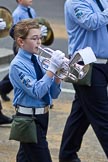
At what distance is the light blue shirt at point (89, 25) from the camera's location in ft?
14.1

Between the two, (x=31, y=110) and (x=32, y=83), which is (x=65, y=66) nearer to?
(x=32, y=83)

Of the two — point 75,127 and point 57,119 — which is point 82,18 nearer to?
point 75,127

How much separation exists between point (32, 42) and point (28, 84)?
0.99 feet

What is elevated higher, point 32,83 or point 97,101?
point 32,83

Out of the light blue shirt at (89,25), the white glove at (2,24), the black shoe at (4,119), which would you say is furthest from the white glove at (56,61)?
the black shoe at (4,119)

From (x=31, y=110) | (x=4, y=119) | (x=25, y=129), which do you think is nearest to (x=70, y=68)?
(x=31, y=110)

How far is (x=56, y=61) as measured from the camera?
11.8 feet

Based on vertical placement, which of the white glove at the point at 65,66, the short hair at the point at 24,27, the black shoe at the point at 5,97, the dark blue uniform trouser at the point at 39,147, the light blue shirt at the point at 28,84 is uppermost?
the short hair at the point at 24,27

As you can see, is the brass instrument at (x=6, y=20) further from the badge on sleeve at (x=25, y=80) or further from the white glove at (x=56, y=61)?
the white glove at (x=56, y=61)

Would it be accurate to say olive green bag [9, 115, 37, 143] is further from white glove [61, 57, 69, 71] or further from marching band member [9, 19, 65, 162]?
white glove [61, 57, 69, 71]

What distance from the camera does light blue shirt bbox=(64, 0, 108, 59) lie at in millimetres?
4309

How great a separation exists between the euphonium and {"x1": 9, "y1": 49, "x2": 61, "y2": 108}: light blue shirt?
0.28 ft

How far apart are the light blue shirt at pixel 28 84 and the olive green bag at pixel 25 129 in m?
0.11

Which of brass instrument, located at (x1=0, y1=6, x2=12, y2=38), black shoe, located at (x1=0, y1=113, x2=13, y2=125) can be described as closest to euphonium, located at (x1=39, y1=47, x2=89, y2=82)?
brass instrument, located at (x1=0, y1=6, x2=12, y2=38)
